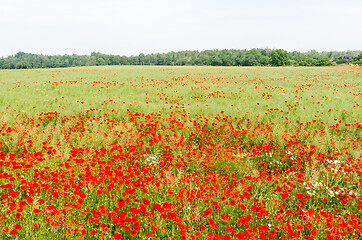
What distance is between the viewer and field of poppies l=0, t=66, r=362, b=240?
101 inches

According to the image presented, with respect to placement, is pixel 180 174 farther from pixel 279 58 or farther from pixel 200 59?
pixel 200 59

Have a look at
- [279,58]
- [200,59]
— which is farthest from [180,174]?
[200,59]

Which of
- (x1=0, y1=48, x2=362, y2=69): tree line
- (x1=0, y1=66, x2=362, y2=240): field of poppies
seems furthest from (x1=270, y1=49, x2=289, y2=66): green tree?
(x1=0, y1=66, x2=362, y2=240): field of poppies

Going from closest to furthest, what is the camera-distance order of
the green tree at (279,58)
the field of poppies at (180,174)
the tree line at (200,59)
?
1. the field of poppies at (180,174)
2. the green tree at (279,58)
3. the tree line at (200,59)

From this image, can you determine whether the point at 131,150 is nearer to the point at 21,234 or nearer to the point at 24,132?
the point at 21,234

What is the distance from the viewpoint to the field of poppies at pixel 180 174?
2.57 metres

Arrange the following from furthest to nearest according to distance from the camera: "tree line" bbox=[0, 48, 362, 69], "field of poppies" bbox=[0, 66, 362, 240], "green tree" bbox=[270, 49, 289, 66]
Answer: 1. "tree line" bbox=[0, 48, 362, 69]
2. "green tree" bbox=[270, 49, 289, 66]
3. "field of poppies" bbox=[0, 66, 362, 240]

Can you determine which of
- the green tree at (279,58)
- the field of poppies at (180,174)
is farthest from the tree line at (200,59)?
the field of poppies at (180,174)

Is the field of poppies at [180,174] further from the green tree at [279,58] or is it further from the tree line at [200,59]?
the tree line at [200,59]

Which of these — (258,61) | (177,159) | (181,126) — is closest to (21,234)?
(177,159)

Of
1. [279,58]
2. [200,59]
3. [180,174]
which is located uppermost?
[200,59]

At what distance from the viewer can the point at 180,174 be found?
12.9 ft

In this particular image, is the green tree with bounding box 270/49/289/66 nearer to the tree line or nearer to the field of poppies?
the tree line

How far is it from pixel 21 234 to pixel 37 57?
462 ft
